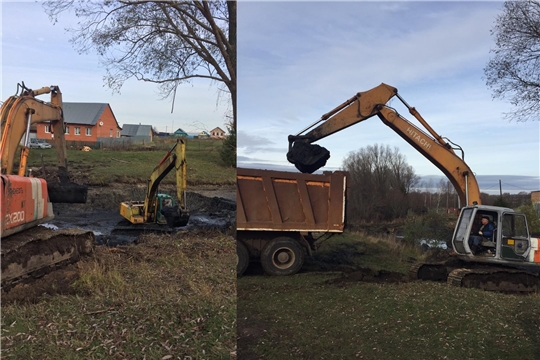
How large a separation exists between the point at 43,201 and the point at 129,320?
191 cm

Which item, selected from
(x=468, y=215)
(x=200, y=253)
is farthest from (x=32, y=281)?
(x=468, y=215)

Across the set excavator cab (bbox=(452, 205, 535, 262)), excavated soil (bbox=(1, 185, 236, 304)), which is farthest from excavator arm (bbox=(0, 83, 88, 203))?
excavator cab (bbox=(452, 205, 535, 262))

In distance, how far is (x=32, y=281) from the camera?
3.98 meters

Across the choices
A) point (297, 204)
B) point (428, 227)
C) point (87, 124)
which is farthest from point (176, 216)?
point (428, 227)

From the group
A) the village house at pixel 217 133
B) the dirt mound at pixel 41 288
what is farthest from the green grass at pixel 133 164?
the dirt mound at pixel 41 288

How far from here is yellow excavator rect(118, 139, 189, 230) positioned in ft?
12.8

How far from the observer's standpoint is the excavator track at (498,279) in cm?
708

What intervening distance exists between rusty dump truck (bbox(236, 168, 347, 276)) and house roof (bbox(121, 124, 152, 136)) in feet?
7.79

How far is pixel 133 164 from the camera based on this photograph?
17.4ft

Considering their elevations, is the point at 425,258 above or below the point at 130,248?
below

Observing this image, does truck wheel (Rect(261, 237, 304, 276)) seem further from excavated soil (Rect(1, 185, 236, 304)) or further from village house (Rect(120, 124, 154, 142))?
village house (Rect(120, 124, 154, 142))

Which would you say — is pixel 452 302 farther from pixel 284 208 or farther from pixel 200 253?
pixel 284 208

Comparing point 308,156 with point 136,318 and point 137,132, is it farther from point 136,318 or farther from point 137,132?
point 136,318

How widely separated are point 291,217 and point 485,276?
Answer: 11.0 ft
